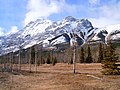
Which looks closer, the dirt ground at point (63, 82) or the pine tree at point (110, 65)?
the dirt ground at point (63, 82)

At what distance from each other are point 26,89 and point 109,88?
758 cm

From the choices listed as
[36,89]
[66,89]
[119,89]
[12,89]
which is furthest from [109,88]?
[12,89]

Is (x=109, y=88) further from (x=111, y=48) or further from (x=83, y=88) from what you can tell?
(x=111, y=48)

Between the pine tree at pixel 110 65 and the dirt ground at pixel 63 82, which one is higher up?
the pine tree at pixel 110 65

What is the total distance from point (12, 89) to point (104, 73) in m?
24.4

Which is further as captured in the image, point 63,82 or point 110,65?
point 110,65

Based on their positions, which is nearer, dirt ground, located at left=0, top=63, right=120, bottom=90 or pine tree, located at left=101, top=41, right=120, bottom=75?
dirt ground, located at left=0, top=63, right=120, bottom=90

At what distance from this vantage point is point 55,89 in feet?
91.1

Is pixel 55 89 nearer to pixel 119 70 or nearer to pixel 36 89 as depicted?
pixel 36 89

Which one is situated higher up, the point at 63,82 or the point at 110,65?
the point at 110,65

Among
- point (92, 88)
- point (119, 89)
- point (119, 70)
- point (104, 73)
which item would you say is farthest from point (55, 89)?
point (119, 70)

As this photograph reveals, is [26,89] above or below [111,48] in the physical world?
below

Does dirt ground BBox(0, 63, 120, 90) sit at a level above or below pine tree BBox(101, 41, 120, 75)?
below

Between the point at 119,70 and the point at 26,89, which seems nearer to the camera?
the point at 26,89
